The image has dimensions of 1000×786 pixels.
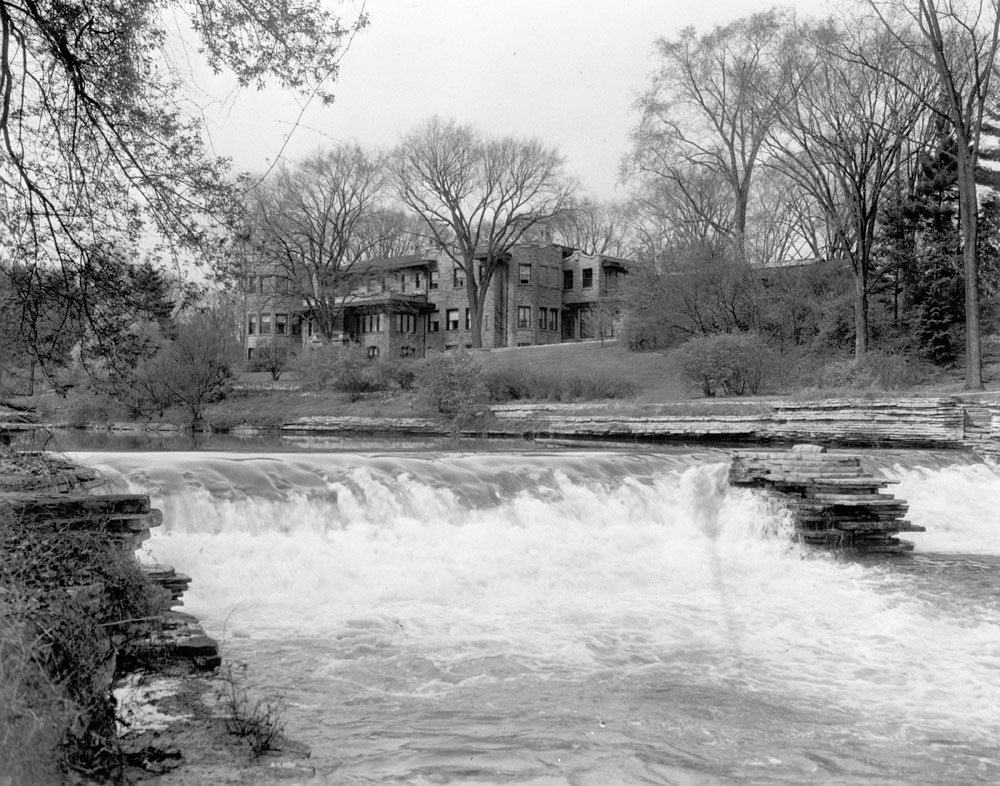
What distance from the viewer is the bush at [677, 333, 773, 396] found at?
29141 millimetres

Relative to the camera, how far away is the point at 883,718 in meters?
5.75

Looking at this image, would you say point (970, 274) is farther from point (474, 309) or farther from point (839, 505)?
point (474, 309)

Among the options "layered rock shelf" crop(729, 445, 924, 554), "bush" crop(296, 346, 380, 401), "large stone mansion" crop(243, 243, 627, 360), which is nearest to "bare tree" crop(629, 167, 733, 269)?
"large stone mansion" crop(243, 243, 627, 360)

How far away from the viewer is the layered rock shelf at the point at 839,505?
11.9 meters

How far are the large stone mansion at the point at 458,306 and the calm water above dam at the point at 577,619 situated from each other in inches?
1807

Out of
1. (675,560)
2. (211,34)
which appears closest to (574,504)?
(675,560)

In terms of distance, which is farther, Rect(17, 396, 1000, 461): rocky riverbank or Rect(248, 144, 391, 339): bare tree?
Rect(248, 144, 391, 339): bare tree

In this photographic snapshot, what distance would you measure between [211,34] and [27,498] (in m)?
4.19

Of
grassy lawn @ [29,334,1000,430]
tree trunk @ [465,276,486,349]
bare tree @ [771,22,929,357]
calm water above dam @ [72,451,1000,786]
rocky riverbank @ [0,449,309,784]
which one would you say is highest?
bare tree @ [771,22,929,357]

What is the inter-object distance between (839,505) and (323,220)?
143 ft

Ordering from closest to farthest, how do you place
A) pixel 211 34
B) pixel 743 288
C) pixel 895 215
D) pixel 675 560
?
pixel 211 34
pixel 675 560
pixel 895 215
pixel 743 288

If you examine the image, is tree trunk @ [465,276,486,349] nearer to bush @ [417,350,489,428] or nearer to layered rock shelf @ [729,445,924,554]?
bush @ [417,350,489,428]

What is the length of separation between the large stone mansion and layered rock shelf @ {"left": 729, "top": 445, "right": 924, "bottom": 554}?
152 ft

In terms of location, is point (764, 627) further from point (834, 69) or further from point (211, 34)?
point (834, 69)
